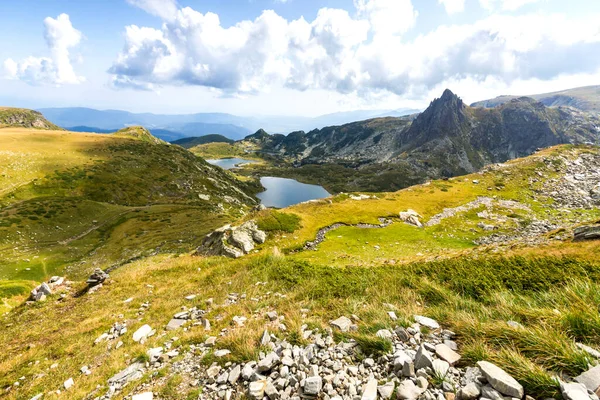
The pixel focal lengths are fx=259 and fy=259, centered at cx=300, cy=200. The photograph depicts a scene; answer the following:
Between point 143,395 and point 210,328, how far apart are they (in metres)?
4.26

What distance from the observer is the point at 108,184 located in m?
131

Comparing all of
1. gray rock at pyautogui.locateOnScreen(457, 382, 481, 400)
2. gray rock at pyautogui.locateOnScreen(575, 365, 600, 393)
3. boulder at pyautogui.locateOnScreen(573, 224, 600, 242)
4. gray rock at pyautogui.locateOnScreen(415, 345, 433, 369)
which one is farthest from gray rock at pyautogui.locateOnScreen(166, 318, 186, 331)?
boulder at pyautogui.locateOnScreen(573, 224, 600, 242)

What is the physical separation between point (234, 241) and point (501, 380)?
34996 mm

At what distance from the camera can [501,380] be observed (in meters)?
5.26

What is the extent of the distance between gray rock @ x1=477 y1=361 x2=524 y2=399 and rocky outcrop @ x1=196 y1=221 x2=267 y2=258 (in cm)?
3097

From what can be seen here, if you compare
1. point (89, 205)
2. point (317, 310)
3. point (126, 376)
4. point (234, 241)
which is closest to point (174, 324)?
point (126, 376)

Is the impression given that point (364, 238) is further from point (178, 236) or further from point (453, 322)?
point (178, 236)

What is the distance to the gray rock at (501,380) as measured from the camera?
5057 mm

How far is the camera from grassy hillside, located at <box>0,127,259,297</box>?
63344mm

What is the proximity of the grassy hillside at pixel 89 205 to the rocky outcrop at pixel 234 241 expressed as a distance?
25.3 m

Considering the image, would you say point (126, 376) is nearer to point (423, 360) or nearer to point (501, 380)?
point (423, 360)

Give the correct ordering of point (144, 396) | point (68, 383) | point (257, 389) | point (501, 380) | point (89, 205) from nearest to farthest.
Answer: point (501, 380) < point (257, 389) < point (144, 396) < point (68, 383) < point (89, 205)

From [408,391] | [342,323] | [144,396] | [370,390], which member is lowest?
[144,396]

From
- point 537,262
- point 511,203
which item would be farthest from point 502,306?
point 511,203
